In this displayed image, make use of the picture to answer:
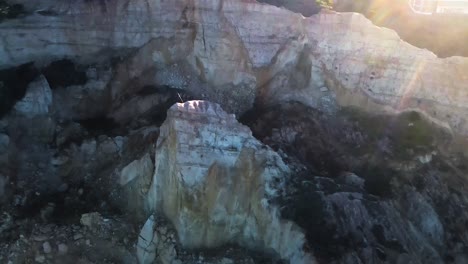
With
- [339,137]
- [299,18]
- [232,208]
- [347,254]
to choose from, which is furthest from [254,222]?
[299,18]

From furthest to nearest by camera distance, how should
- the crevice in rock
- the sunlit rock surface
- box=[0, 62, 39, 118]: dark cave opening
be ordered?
the crevice in rock < box=[0, 62, 39, 118]: dark cave opening < the sunlit rock surface

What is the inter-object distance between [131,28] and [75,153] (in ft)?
15.9

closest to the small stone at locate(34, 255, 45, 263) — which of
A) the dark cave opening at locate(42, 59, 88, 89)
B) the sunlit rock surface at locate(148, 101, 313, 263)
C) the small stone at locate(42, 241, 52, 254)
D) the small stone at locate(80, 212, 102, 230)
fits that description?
the small stone at locate(42, 241, 52, 254)

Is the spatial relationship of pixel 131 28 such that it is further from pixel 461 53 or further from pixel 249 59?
pixel 461 53

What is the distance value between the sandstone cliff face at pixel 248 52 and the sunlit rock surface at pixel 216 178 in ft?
11.8

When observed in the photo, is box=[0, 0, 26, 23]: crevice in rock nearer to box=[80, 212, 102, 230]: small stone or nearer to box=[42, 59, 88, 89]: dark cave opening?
box=[42, 59, 88, 89]: dark cave opening

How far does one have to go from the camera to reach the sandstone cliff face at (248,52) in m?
19.2

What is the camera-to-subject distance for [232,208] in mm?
16797

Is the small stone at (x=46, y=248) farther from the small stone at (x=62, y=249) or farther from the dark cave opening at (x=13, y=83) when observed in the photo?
the dark cave opening at (x=13, y=83)

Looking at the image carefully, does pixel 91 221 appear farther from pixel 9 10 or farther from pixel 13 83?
pixel 9 10

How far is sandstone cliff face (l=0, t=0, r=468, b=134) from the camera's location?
1919 cm

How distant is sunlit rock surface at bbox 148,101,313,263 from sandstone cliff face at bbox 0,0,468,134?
11.8 feet

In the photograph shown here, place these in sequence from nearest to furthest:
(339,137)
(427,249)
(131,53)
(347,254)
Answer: (347,254), (427,249), (339,137), (131,53)

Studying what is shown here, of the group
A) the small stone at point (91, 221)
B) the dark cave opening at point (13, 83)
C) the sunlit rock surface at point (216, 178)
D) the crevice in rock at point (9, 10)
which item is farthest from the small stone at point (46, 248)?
the crevice in rock at point (9, 10)
